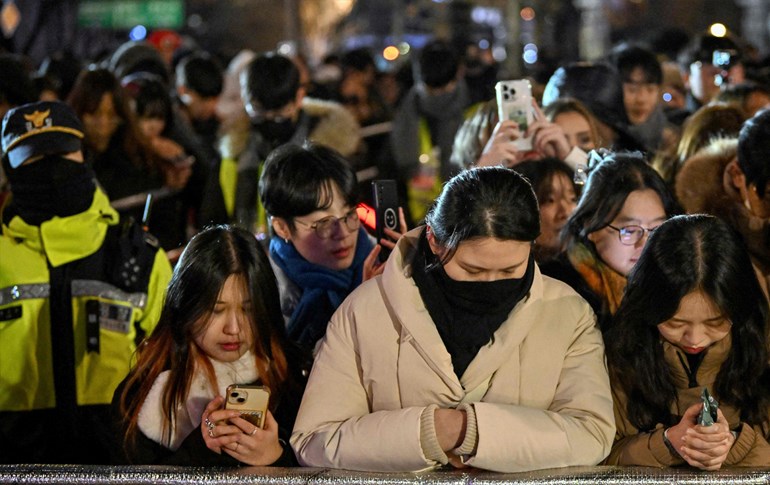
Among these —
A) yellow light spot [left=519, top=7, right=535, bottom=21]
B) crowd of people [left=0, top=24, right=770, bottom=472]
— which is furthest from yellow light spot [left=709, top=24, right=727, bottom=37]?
yellow light spot [left=519, top=7, right=535, bottom=21]

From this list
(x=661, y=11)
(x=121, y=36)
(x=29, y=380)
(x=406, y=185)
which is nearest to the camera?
(x=29, y=380)

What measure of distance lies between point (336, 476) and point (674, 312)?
1.13 metres

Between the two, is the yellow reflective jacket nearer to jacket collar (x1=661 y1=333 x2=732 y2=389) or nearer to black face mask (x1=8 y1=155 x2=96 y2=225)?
black face mask (x1=8 y1=155 x2=96 y2=225)

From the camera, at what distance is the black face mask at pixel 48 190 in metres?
5.05

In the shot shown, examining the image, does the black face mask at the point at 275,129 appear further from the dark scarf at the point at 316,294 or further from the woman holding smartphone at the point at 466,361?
the woman holding smartphone at the point at 466,361

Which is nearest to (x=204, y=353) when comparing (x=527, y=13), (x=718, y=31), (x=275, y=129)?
(x=275, y=129)

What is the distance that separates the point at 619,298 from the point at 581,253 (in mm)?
220

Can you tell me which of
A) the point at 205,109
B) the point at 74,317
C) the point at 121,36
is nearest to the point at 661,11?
the point at 121,36

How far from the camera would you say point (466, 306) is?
3.62m

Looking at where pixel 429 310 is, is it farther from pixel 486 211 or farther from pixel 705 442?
pixel 705 442

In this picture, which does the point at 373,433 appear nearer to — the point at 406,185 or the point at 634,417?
the point at 634,417

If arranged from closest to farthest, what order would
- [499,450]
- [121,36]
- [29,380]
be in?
[499,450] < [29,380] < [121,36]

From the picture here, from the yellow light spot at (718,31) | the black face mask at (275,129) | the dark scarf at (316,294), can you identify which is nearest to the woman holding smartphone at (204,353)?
the dark scarf at (316,294)

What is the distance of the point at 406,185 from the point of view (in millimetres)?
10023
